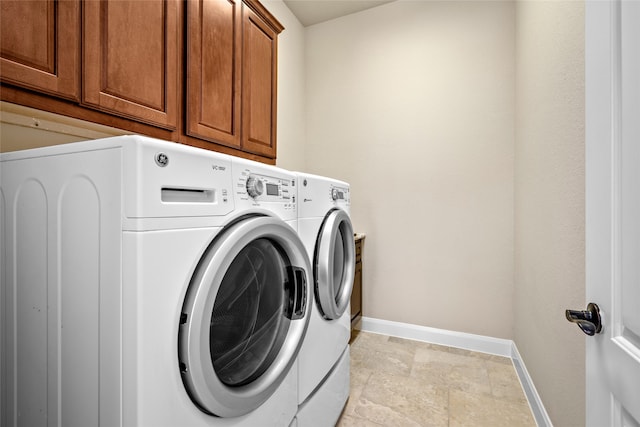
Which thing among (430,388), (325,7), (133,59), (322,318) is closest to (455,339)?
(430,388)

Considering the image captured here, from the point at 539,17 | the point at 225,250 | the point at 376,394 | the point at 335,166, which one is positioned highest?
the point at 539,17

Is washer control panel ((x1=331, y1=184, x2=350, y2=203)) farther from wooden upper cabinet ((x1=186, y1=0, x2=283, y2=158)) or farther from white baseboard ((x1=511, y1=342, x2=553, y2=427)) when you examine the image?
white baseboard ((x1=511, y1=342, x2=553, y2=427))

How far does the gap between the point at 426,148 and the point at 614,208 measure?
6.29ft

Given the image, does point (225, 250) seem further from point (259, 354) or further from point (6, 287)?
point (6, 287)

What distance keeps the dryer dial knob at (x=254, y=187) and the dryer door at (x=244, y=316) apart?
7cm

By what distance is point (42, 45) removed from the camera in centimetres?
82

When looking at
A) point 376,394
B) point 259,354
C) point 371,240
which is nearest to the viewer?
point 259,354

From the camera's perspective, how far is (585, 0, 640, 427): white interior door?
1.73 feet

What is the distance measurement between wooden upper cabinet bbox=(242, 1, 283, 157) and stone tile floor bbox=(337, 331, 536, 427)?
4.93ft

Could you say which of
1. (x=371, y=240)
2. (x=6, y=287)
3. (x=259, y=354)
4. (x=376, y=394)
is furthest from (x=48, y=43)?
(x=371, y=240)

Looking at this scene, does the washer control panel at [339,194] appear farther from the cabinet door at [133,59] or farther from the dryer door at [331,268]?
the cabinet door at [133,59]

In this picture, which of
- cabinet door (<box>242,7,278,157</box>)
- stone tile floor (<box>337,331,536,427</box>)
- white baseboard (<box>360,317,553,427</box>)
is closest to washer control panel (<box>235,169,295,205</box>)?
cabinet door (<box>242,7,278,157</box>)

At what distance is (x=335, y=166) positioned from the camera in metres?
2.75

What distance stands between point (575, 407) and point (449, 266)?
1.29m
